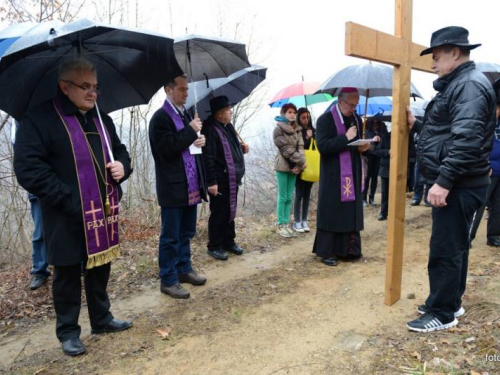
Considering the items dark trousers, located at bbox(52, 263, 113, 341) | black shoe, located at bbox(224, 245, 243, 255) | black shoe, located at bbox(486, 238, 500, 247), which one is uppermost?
dark trousers, located at bbox(52, 263, 113, 341)

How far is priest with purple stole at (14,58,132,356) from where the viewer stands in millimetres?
2762

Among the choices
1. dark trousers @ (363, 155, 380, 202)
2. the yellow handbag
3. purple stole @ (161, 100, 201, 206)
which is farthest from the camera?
dark trousers @ (363, 155, 380, 202)

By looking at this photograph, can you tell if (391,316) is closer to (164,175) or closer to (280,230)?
(164,175)

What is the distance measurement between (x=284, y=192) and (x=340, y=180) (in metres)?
1.68

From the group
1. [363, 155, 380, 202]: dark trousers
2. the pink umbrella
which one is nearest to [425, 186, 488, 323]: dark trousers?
the pink umbrella

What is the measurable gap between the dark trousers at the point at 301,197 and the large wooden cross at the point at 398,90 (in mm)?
3014

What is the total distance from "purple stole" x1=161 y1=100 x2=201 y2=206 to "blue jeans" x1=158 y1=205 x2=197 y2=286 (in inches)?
6.8

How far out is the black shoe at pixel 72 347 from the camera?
10.0 feet

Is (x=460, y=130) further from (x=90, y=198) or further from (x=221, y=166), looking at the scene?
(x=221, y=166)

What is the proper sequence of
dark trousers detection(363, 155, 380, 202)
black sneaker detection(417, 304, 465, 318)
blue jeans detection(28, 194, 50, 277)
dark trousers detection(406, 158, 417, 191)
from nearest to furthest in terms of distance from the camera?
black sneaker detection(417, 304, 465, 318), blue jeans detection(28, 194, 50, 277), dark trousers detection(363, 155, 380, 202), dark trousers detection(406, 158, 417, 191)

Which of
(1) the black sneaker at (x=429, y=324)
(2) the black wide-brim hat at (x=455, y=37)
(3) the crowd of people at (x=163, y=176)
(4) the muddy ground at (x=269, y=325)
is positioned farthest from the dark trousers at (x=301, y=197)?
(2) the black wide-brim hat at (x=455, y=37)

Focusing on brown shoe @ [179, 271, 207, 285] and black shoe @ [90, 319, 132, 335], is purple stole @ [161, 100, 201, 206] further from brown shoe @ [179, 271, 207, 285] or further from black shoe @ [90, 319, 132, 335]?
black shoe @ [90, 319, 132, 335]

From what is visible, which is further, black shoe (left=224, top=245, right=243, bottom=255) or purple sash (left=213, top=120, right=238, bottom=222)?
black shoe (left=224, top=245, right=243, bottom=255)

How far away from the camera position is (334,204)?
4922mm
